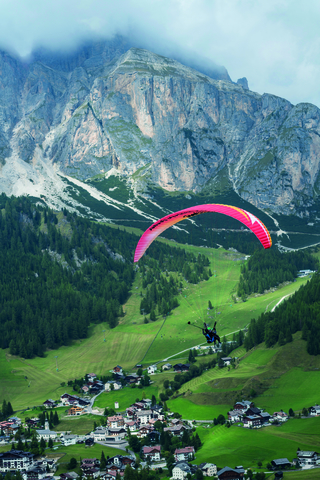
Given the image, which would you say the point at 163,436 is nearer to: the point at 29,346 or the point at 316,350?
the point at 316,350

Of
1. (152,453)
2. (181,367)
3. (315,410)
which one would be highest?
(181,367)

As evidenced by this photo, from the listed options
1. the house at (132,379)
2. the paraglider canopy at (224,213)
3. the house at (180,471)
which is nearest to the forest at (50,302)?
the house at (132,379)

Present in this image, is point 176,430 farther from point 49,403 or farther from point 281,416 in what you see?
point 49,403

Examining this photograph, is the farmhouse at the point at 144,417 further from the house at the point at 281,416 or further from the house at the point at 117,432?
the house at the point at 281,416

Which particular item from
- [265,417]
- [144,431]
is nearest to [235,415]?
[265,417]

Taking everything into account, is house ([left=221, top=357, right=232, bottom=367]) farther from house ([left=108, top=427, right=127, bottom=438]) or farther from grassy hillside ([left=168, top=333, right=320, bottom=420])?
house ([left=108, top=427, right=127, bottom=438])

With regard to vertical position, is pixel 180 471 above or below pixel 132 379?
below

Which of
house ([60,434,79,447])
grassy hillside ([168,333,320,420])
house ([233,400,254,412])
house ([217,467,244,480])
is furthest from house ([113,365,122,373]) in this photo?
house ([217,467,244,480])
